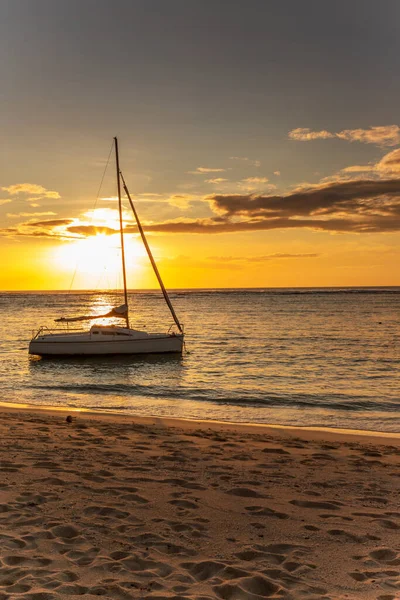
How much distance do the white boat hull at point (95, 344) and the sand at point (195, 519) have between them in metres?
24.2

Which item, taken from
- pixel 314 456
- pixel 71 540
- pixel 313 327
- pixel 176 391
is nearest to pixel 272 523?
pixel 71 540

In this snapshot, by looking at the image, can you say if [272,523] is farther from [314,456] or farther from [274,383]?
[274,383]

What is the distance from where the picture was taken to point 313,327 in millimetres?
61125

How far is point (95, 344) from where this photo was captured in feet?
119

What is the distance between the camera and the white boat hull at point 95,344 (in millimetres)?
36094

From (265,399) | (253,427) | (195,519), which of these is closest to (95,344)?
(265,399)

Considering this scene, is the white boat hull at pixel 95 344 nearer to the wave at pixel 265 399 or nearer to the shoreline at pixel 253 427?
the wave at pixel 265 399

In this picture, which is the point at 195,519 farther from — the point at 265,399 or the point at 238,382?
the point at 238,382

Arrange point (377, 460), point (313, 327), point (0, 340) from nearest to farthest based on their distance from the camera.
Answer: point (377, 460) → point (0, 340) → point (313, 327)

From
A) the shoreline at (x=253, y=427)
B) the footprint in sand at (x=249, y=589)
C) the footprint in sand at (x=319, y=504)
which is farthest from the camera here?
the shoreline at (x=253, y=427)

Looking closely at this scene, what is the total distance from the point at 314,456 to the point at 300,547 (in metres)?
4.88

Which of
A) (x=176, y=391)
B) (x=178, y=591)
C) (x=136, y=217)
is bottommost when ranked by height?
(x=176, y=391)

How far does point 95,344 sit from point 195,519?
98.4 ft

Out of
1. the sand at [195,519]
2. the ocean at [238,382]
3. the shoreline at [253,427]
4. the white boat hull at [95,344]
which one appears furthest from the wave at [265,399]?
the white boat hull at [95,344]
